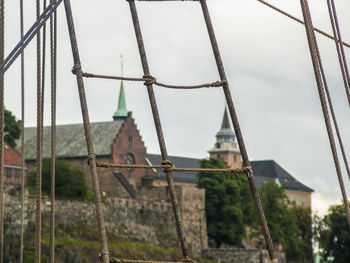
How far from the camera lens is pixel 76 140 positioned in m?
66.7

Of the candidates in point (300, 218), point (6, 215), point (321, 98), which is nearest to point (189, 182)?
point (300, 218)

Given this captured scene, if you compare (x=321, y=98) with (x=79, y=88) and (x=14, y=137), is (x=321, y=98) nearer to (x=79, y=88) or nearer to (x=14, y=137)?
(x=79, y=88)

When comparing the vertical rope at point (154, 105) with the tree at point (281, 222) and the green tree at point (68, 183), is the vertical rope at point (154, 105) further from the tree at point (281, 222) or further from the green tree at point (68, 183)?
the tree at point (281, 222)

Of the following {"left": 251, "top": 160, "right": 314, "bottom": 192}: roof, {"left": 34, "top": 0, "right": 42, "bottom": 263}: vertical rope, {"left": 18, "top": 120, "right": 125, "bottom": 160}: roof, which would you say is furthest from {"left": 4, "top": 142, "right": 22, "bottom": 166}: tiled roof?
{"left": 251, "top": 160, "right": 314, "bottom": 192}: roof

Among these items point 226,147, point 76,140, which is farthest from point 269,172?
point 76,140

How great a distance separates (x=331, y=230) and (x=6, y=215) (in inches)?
1256

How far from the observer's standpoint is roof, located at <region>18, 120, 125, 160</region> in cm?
6468

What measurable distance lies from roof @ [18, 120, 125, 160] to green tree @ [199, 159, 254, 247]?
7759 millimetres

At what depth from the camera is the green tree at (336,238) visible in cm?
6404

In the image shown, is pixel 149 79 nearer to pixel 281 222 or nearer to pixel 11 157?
pixel 11 157

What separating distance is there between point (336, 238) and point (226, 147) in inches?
2207

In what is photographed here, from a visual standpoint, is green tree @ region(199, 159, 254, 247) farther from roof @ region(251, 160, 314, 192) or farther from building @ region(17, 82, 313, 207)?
roof @ region(251, 160, 314, 192)

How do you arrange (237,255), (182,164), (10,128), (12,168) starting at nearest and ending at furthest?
(12,168)
(237,255)
(10,128)
(182,164)

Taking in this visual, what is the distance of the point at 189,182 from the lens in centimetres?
9750
